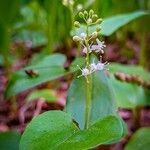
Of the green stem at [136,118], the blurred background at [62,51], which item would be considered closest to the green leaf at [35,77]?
the blurred background at [62,51]

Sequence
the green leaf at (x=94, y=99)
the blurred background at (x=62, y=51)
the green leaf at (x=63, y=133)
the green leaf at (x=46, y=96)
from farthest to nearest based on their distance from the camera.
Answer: the green leaf at (x=46, y=96)
the blurred background at (x=62, y=51)
the green leaf at (x=94, y=99)
the green leaf at (x=63, y=133)

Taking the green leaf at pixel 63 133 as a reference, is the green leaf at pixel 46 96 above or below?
below

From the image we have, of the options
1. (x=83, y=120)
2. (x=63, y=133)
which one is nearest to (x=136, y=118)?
(x=83, y=120)

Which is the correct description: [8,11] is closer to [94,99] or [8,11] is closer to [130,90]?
[130,90]

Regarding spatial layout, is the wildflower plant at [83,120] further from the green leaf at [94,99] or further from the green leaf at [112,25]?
the green leaf at [112,25]

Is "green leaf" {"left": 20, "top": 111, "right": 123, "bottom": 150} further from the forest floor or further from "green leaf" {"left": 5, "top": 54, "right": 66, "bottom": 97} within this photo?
the forest floor

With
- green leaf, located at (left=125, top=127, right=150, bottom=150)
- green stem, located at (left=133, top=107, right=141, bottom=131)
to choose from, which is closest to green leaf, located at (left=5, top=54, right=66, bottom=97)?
green leaf, located at (left=125, top=127, right=150, bottom=150)
